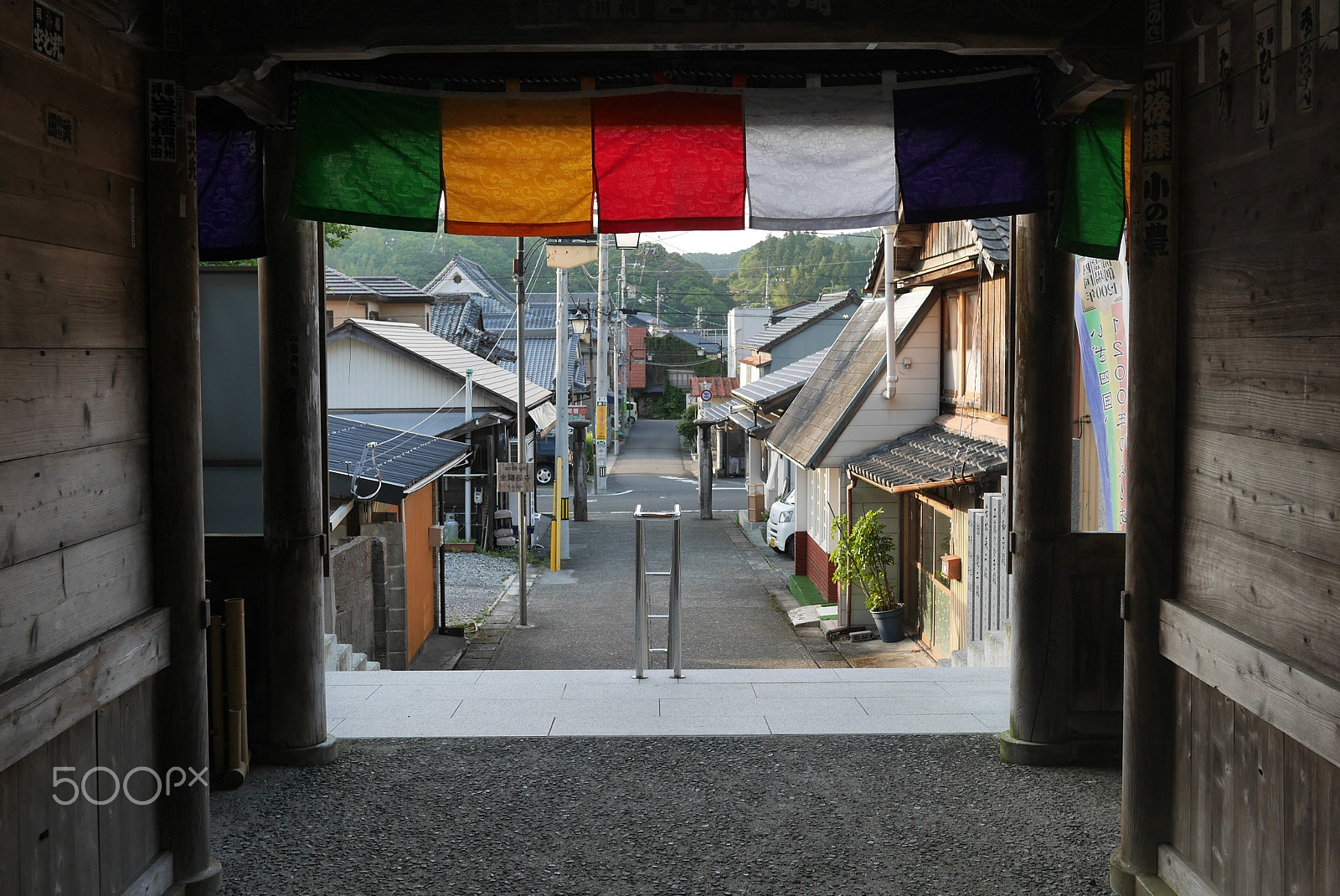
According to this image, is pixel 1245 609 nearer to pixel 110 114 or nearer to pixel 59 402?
pixel 59 402

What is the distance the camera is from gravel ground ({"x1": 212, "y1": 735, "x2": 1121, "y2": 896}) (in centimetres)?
446

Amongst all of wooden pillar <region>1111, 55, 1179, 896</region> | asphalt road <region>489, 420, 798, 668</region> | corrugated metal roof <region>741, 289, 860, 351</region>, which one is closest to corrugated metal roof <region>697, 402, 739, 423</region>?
corrugated metal roof <region>741, 289, 860, 351</region>

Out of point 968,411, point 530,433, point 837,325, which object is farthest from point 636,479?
point 968,411

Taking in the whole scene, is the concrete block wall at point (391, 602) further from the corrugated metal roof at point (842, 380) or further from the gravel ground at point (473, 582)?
the corrugated metal roof at point (842, 380)

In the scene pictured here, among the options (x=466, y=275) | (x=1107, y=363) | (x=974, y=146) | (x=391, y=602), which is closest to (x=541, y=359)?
(x=466, y=275)

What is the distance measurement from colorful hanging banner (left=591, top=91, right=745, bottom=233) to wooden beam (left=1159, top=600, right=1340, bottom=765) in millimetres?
2932

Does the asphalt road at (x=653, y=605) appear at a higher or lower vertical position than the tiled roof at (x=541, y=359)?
lower

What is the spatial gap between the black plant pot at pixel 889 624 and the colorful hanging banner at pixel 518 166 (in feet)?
33.3

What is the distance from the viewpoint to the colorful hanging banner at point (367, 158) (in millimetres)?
5262

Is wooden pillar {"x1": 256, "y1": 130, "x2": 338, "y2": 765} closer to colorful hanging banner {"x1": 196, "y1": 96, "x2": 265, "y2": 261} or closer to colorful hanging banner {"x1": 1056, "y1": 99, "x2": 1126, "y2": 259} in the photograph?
colorful hanging banner {"x1": 196, "y1": 96, "x2": 265, "y2": 261}

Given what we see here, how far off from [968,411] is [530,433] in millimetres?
14848

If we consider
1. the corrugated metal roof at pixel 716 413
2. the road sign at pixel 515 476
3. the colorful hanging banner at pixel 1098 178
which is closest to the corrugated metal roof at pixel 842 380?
the road sign at pixel 515 476

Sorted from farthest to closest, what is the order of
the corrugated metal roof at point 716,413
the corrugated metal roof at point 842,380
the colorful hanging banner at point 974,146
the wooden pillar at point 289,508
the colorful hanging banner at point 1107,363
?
the corrugated metal roof at point 716,413, the corrugated metal roof at point 842,380, the colorful hanging banner at point 1107,363, the wooden pillar at point 289,508, the colorful hanging banner at point 974,146

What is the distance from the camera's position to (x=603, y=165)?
5480 mm
